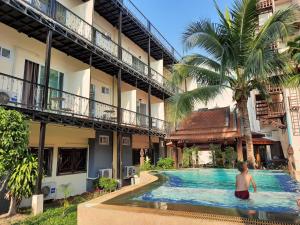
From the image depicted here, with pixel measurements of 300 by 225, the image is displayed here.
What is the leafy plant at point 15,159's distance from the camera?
6.41 m

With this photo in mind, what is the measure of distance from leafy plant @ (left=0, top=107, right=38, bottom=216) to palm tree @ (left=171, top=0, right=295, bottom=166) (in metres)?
6.75

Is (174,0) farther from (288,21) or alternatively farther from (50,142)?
(50,142)

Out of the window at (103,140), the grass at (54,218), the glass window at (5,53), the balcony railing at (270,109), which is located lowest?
the grass at (54,218)

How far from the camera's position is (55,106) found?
11.4 meters

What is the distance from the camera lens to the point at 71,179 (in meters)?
12.7

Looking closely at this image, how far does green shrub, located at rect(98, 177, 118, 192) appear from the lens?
41.7ft

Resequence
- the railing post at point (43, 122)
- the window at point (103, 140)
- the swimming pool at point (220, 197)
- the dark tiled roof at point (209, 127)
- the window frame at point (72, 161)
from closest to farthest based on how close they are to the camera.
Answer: the swimming pool at point (220, 197) → the railing post at point (43, 122) → the window frame at point (72, 161) → the window at point (103, 140) → the dark tiled roof at point (209, 127)

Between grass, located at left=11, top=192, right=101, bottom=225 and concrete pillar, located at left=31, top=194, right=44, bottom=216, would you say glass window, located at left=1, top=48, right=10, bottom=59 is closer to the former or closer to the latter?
concrete pillar, located at left=31, top=194, right=44, bottom=216

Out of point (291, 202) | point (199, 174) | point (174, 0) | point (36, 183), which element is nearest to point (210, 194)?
point (291, 202)

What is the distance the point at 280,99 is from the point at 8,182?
1808cm

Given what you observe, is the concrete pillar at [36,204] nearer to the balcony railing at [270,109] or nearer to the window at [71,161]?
the window at [71,161]

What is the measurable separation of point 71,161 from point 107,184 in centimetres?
226

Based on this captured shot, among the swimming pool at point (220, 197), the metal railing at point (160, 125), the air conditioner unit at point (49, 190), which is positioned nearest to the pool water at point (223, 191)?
the swimming pool at point (220, 197)

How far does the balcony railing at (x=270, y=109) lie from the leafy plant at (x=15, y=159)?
565 inches
